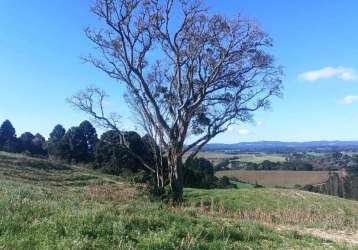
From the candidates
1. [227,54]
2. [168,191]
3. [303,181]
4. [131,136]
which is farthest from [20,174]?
[303,181]

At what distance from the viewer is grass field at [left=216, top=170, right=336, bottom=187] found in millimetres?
77062

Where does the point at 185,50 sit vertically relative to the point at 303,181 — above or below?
above

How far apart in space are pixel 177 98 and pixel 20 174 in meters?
10.9

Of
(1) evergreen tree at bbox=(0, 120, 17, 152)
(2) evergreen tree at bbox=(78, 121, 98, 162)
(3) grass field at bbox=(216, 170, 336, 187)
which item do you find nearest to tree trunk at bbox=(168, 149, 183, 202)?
(2) evergreen tree at bbox=(78, 121, 98, 162)

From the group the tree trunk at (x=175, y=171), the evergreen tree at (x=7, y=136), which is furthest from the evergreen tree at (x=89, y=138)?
the tree trunk at (x=175, y=171)

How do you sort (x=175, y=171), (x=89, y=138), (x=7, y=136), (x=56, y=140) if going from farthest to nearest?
(x=7, y=136) → (x=56, y=140) → (x=89, y=138) → (x=175, y=171)

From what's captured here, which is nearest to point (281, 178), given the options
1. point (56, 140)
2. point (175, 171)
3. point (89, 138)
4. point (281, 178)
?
point (281, 178)

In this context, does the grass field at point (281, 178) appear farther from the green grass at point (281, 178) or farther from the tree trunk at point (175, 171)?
the tree trunk at point (175, 171)

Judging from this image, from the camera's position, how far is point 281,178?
267ft

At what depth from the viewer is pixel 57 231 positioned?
7.03 m

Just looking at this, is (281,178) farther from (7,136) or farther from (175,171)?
(175,171)

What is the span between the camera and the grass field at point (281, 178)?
77062mm

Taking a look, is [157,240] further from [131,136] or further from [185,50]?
[131,136]

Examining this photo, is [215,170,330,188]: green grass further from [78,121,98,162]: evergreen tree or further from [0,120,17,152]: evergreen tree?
[0,120,17,152]: evergreen tree
